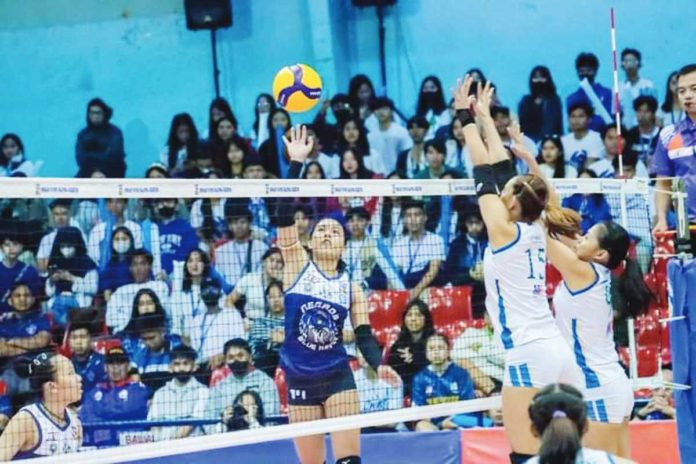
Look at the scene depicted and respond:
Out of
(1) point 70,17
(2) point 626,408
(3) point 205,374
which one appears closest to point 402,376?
(3) point 205,374

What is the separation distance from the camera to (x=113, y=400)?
10234 millimetres

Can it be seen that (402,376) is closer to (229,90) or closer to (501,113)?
(501,113)

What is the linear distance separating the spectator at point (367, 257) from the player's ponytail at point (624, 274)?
141 inches

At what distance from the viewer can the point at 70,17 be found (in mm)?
15203

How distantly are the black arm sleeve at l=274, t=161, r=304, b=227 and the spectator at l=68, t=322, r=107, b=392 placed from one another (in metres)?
2.95

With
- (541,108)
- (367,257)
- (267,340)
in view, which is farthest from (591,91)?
(267,340)

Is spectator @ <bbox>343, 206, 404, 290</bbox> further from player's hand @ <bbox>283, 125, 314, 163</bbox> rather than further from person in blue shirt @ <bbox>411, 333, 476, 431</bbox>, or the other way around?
player's hand @ <bbox>283, 125, 314, 163</bbox>

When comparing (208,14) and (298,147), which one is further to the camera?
(208,14)

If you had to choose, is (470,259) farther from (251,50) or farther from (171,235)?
(251,50)

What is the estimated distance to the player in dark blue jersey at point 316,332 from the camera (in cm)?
829

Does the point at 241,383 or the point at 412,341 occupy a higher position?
the point at 412,341

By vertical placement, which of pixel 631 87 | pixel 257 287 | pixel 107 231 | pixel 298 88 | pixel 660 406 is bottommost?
pixel 660 406

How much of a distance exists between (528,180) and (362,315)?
179cm

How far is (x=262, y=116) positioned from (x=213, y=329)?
395 centimetres
